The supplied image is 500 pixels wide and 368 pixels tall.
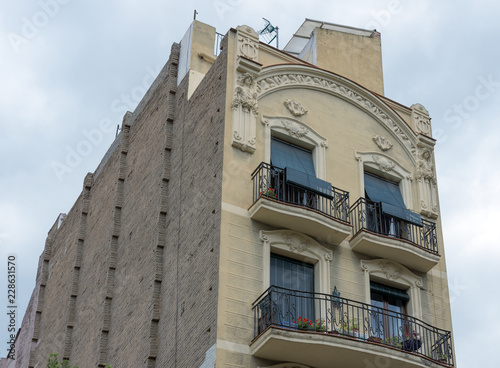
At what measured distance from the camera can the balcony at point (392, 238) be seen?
79.7ft

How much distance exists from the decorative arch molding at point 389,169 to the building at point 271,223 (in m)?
0.05

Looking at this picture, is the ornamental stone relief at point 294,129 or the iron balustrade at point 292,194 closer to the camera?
the iron balustrade at point 292,194

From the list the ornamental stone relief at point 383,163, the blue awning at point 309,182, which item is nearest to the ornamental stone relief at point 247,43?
the blue awning at point 309,182

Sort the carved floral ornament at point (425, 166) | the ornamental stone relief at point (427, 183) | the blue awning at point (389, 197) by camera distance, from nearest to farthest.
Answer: the blue awning at point (389, 197), the ornamental stone relief at point (427, 183), the carved floral ornament at point (425, 166)

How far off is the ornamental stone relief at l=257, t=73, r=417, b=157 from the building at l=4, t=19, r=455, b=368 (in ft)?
0.19

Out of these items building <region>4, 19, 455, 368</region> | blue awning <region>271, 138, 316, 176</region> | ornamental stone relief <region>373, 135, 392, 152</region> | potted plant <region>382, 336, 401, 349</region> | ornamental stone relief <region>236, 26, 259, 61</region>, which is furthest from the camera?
ornamental stone relief <region>373, 135, 392, 152</region>

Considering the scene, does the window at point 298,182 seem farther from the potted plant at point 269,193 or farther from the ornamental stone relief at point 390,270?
the ornamental stone relief at point 390,270

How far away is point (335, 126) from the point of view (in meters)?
26.9

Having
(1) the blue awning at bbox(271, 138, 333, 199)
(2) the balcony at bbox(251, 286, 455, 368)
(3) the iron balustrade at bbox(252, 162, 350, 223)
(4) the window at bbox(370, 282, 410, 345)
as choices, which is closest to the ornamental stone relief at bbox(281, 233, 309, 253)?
(3) the iron balustrade at bbox(252, 162, 350, 223)

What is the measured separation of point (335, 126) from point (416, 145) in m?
3.13

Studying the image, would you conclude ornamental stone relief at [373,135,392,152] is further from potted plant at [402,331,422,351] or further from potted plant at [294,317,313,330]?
potted plant at [294,317,313,330]

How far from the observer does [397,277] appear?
81.3 feet

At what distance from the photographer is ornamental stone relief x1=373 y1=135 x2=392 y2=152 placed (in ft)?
90.4

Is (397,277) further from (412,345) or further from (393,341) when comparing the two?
(393,341)
